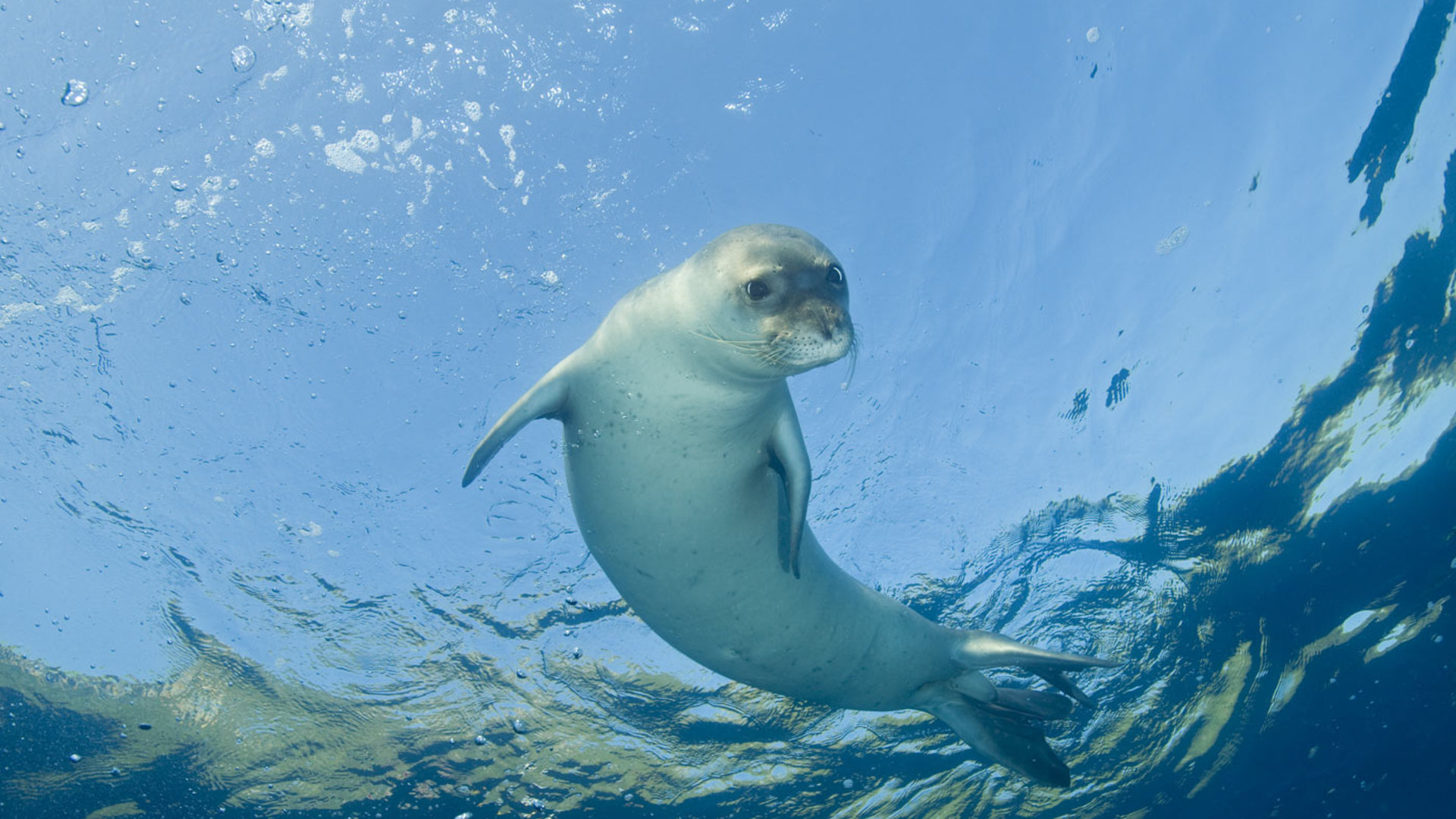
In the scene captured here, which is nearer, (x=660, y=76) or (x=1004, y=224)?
(x=660, y=76)

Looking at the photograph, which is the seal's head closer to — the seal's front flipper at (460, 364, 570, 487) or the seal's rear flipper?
the seal's front flipper at (460, 364, 570, 487)

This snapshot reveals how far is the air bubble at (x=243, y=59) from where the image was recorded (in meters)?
5.36

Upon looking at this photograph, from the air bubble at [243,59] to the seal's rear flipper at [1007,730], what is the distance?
686 cm

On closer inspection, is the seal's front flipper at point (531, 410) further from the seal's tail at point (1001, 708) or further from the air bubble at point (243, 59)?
the air bubble at point (243, 59)

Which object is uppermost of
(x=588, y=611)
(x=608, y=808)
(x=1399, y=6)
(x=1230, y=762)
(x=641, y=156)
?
(x=1399, y=6)

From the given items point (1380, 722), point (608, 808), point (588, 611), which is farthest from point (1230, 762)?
point (588, 611)

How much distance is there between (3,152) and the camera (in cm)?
565

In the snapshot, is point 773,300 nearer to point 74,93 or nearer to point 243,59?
point 243,59

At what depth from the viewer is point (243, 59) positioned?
17.7 ft

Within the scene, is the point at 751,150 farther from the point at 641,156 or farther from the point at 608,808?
the point at 608,808

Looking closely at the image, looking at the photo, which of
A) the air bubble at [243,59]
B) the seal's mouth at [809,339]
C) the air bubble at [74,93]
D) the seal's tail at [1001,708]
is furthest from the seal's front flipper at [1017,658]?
the air bubble at [74,93]

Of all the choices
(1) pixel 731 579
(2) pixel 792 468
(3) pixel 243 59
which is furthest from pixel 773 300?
(3) pixel 243 59

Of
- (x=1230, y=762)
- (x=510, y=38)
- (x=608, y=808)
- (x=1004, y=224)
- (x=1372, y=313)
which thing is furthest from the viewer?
(x=1230, y=762)

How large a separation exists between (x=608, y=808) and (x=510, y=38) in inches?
468
